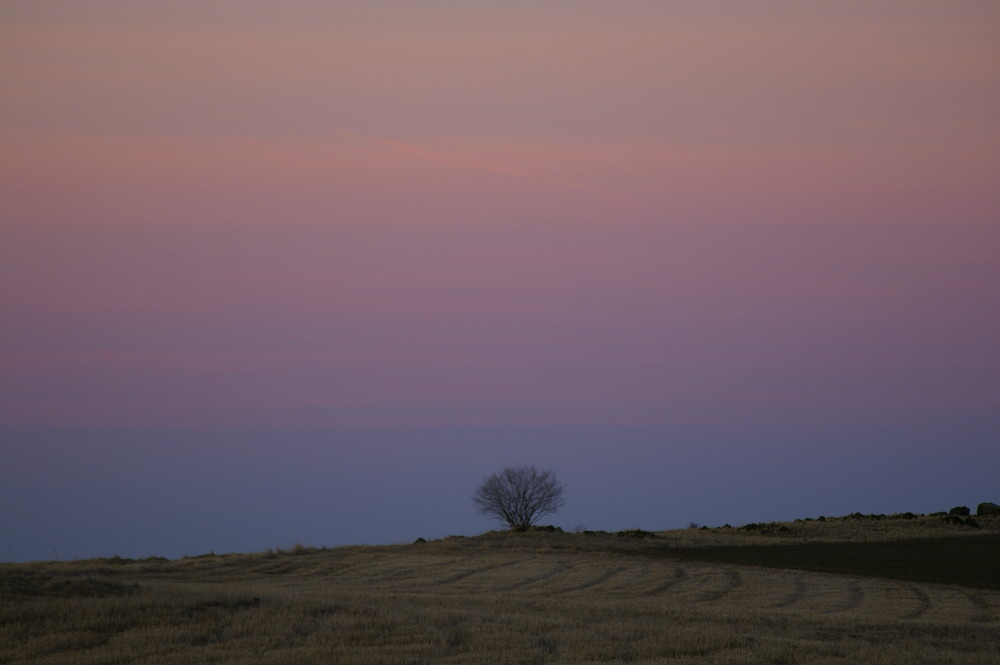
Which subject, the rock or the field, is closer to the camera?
the field

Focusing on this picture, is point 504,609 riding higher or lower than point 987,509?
lower

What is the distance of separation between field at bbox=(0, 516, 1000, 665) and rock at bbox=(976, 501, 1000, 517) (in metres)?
31.3

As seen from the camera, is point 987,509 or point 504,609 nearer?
point 504,609

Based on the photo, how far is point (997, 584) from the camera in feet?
133

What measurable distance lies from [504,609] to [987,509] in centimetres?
6508

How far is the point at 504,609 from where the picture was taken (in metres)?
27.7

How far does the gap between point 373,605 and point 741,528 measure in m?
47.8

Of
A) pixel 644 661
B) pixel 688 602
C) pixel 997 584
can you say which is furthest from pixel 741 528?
pixel 644 661

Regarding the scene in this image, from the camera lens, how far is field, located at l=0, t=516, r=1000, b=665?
800 inches

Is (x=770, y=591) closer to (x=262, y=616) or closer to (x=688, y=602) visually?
(x=688, y=602)

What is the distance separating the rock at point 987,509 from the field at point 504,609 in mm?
31251

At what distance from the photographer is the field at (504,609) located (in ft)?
66.6

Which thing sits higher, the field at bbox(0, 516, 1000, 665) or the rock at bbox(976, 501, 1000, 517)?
the rock at bbox(976, 501, 1000, 517)

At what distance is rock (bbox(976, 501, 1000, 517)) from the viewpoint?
7969cm
